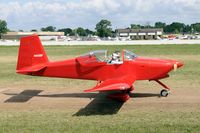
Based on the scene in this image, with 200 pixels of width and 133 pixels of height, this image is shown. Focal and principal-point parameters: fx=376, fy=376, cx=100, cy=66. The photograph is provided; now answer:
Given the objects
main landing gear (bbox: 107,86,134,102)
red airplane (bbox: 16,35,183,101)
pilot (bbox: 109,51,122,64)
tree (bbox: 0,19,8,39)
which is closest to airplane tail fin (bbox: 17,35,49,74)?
red airplane (bbox: 16,35,183,101)

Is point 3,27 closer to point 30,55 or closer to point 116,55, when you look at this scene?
point 30,55

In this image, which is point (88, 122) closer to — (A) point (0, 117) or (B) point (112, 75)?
(A) point (0, 117)

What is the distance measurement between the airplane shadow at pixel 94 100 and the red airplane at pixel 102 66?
0.41 m

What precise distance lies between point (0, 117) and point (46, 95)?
354 centimetres

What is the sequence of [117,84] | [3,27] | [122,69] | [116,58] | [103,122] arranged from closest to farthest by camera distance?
[103,122] < [117,84] < [122,69] < [116,58] < [3,27]

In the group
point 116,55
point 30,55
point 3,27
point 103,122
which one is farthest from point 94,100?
point 3,27

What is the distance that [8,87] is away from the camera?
1543 cm

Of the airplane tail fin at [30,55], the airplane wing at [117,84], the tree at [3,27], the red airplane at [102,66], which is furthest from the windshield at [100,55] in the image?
the tree at [3,27]

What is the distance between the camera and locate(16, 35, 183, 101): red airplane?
483 inches

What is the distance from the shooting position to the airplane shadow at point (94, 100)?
10461 mm

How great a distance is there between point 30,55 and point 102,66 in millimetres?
2624

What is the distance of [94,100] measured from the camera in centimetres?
1229

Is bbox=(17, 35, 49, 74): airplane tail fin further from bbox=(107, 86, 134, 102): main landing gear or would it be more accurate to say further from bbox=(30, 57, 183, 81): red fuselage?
bbox=(107, 86, 134, 102): main landing gear

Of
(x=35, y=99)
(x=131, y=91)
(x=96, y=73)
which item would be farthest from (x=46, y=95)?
(x=131, y=91)
